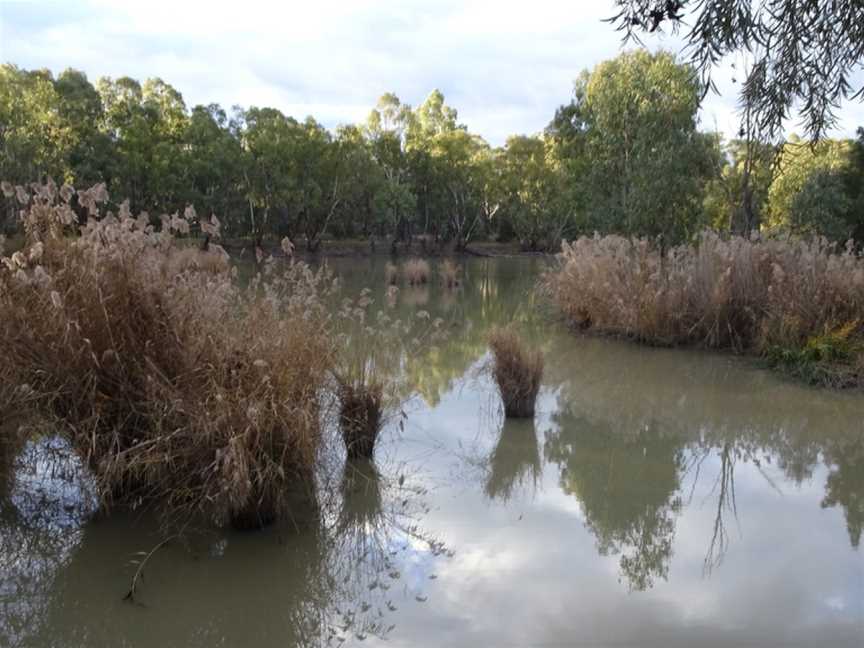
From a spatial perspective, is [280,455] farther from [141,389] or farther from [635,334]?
[635,334]

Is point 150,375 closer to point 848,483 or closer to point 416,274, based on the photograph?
point 848,483

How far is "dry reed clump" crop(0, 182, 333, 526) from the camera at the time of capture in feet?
13.1

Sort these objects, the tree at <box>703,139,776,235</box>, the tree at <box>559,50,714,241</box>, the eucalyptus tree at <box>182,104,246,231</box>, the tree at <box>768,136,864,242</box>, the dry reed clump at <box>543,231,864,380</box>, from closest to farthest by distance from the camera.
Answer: the dry reed clump at <box>543,231,864,380</box>
the tree at <box>703,139,776,235</box>
the tree at <box>559,50,714,241</box>
the tree at <box>768,136,864,242</box>
the eucalyptus tree at <box>182,104,246,231</box>

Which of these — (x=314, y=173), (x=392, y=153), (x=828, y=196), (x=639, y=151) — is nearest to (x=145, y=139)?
(x=314, y=173)

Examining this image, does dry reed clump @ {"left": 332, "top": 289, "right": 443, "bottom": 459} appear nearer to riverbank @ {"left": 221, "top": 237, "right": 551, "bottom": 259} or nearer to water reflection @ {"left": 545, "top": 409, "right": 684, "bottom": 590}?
water reflection @ {"left": 545, "top": 409, "right": 684, "bottom": 590}

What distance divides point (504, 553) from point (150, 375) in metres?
2.21

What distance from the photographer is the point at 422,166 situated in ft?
159

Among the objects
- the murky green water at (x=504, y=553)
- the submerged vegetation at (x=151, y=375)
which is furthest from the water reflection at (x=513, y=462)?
the submerged vegetation at (x=151, y=375)

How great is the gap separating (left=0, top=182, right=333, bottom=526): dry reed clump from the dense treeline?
42.2 feet

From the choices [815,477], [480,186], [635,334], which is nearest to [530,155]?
[480,186]

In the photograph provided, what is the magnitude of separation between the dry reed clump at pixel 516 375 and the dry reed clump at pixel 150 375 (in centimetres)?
284

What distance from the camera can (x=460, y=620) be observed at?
3.53 m

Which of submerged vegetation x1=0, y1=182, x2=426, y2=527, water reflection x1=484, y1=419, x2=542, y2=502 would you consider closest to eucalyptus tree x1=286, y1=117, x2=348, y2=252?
water reflection x1=484, y1=419, x2=542, y2=502

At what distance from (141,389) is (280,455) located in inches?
34.4
